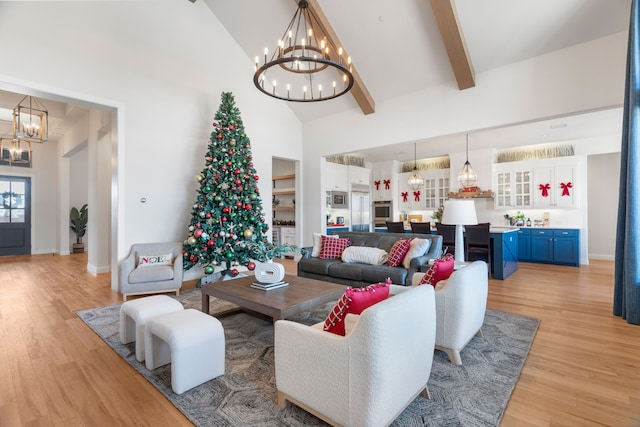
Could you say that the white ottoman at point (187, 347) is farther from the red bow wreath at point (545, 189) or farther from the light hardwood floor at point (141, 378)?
the red bow wreath at point (545, 189)

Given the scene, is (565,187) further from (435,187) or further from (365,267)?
(365,267)

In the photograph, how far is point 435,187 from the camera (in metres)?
9.10

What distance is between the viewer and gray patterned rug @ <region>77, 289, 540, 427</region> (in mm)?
1794

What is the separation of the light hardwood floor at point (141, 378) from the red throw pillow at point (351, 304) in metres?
1.02

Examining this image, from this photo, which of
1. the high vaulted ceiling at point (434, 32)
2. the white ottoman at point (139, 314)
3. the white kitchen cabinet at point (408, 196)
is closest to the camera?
the white ottoman at point (139, 314)

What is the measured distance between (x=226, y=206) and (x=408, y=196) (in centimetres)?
630

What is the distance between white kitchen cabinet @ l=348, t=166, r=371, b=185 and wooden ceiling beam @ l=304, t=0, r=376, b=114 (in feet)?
9.29

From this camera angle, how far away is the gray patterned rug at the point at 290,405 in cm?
179

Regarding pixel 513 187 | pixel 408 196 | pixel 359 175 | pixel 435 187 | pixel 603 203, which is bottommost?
pixel 603 203

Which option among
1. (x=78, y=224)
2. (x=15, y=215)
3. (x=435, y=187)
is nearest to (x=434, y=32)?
(x=435, y=187)

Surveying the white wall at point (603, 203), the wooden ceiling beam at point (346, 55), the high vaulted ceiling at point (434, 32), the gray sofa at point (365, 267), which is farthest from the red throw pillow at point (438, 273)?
the white wall at point (603, 203)

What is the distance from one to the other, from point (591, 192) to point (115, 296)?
10357 mm

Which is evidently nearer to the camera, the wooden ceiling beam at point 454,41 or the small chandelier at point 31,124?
the wooden ceiling beam at point 454,41

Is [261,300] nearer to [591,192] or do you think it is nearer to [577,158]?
[577,158]
